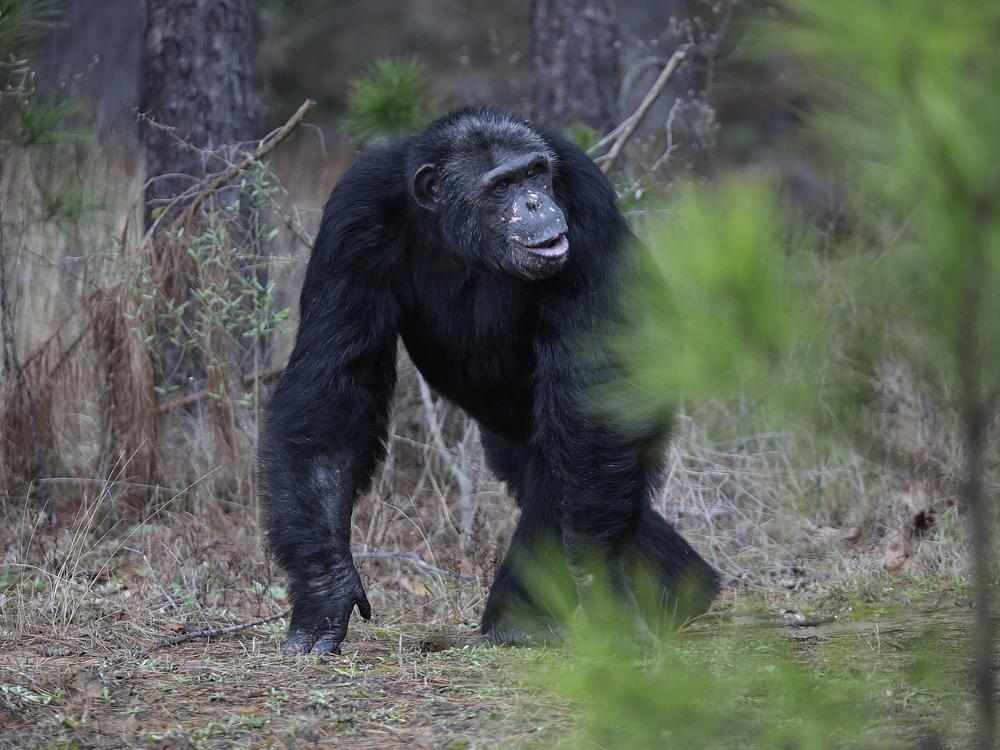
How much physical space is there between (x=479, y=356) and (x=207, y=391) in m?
2.14

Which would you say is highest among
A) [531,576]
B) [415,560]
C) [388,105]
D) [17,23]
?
[17,23]

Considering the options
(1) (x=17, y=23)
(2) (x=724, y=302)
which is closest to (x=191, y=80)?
(1) (x=17, y=23)

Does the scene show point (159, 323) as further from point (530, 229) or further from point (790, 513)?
point (790, 513)

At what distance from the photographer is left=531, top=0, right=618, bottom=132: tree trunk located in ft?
29.6

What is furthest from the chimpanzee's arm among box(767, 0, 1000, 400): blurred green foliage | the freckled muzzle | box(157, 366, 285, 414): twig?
box(767, 0, 1000, 400): blurred green foliage

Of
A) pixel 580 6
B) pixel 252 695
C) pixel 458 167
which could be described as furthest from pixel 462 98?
pixel 252 695

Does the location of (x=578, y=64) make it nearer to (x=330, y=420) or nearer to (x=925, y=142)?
A: (x=330, y=420)

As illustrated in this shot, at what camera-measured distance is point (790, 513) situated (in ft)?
23.0

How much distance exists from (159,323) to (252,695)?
3.21 meters

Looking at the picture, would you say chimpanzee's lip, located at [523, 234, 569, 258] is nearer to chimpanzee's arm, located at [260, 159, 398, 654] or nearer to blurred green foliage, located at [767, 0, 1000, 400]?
chimpanzee's arm, located at [260, 159, 398, 654]

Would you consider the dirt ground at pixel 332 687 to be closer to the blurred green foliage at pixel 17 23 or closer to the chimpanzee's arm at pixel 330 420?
the chimpanzee's arm at pixel 330 420

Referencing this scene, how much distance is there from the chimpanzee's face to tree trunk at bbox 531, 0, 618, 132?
392 centimetres

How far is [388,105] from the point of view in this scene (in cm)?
723

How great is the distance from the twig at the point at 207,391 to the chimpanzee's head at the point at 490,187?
1944 mm
